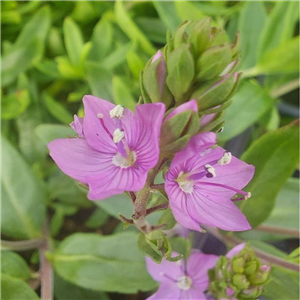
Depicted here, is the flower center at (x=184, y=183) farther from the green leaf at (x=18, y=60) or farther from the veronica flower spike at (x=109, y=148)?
the green leaf at (x=18, y=60)

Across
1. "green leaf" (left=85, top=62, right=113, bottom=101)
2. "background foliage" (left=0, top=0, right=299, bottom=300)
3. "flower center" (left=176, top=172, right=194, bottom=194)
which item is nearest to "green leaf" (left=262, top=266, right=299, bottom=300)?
"background foliage" (left=0, top=0, right=299, bottom=300)

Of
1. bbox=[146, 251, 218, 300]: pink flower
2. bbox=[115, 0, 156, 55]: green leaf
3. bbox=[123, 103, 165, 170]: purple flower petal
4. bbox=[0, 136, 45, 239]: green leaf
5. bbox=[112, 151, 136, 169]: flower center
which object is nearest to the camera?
bbox=[123, 103, 165, 170]: purple flower petal

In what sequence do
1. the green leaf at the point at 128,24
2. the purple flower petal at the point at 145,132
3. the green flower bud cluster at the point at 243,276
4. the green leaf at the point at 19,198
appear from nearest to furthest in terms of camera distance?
the purple flower petal at the point at 145,132
the green flower bud cluster at the point at 243,276
the green leaf at the point at 19,198
the green leaf at the point at 128,24

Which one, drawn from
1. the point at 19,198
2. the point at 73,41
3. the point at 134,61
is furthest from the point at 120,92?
the point at 19,198

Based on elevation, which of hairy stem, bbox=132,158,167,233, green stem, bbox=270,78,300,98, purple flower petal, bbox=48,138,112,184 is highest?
purple flower petal, bbox=48,138,112,184

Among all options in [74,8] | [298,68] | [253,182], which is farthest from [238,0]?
[253,182]

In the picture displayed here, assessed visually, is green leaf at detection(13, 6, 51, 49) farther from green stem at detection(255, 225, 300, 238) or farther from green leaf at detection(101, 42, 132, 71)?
green stem at detection(255, 225, 300, 238)

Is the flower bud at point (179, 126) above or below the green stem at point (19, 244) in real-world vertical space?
above

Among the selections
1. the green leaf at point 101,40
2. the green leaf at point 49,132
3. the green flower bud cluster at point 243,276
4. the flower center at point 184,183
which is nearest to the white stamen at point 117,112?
the flower center at point 184,183
